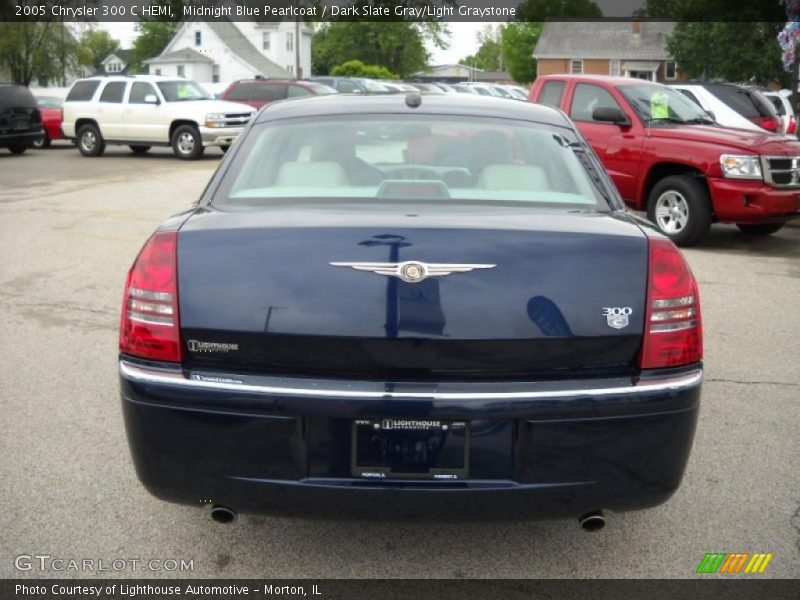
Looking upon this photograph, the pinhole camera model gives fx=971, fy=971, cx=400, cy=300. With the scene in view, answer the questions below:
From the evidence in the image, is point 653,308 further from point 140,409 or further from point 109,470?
point 109,470

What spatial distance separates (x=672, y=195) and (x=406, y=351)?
8344mm

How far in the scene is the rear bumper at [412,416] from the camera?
9.57ft

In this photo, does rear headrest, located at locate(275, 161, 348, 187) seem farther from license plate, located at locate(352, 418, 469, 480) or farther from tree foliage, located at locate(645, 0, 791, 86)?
tree foliage, located at locate(645, 0, 791, 86)

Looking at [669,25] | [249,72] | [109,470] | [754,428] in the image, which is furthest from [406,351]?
[669,25]

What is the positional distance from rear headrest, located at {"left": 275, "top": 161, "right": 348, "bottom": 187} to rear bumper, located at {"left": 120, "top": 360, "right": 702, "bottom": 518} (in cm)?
101

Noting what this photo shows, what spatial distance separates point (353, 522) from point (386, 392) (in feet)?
2.03

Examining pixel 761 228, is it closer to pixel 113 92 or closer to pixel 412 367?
pixel 412 367

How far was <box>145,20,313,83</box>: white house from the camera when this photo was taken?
3019 inches

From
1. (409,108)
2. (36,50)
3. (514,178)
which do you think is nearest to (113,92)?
(409,108)

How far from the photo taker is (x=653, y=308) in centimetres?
305

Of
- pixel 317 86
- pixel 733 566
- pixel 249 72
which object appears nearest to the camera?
pixel 733 566

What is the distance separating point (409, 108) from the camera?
4180mm

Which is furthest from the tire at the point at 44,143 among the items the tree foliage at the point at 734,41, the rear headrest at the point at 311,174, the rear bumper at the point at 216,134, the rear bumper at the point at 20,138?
the tree foliage at the point at 734,41

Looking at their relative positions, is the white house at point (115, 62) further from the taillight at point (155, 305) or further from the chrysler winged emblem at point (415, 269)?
the chrysler winged emblem at point (415, 269)
